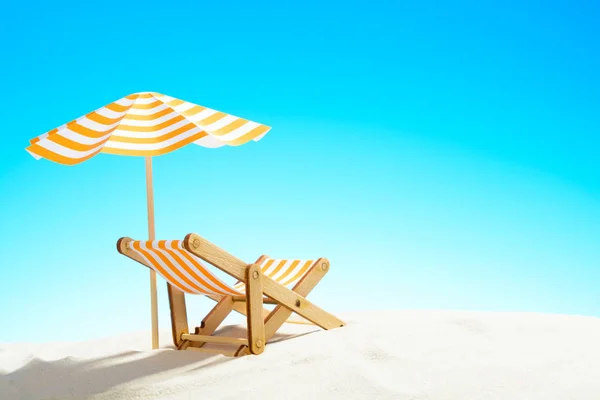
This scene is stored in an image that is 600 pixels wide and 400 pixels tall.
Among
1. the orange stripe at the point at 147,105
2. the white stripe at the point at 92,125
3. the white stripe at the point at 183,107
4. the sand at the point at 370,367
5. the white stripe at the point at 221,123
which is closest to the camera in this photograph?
the sand at the point at 370,367

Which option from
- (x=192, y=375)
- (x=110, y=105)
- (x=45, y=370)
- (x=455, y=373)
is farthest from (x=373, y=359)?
(x=110, y=105)

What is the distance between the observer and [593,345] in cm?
388

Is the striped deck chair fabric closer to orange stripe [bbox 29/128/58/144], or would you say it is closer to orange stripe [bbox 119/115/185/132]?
orange stripe [bbox 119/115/185/132]

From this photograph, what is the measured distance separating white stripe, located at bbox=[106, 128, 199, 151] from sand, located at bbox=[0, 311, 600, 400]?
1422 millimetres

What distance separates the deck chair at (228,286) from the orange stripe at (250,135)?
0.83 m

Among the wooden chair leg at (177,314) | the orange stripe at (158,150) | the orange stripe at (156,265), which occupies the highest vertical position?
the orange stripe at (158,150)

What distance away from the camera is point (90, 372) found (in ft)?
13.4

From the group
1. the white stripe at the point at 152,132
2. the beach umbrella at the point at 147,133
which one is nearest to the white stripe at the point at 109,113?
the beach umbrella at the point at 147,133

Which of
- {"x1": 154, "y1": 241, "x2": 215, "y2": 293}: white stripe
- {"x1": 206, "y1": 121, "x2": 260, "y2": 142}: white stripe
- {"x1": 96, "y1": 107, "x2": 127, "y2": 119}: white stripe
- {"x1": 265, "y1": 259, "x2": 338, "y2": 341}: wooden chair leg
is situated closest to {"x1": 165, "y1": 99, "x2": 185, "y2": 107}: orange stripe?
{"x1": 96, "y1": 107, "x2": 127, "y2": 119}: white stripe

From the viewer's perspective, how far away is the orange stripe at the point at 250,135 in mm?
4457

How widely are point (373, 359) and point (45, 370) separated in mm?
2168

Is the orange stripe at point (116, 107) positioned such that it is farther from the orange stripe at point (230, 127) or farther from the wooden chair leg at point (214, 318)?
the wooden chair leg at point (214, 318)

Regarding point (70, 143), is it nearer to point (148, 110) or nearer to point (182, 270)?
point (148, 110)

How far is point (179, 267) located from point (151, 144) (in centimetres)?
91
